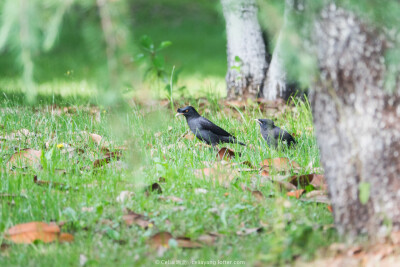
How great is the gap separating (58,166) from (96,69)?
1.87m

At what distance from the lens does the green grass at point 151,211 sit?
90.1 inches

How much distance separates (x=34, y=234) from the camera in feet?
8.16

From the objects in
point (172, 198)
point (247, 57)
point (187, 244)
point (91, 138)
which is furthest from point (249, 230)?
point (247, 57)

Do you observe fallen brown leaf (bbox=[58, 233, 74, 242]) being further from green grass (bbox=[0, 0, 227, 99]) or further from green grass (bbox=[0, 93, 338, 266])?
green grass (bbox=[0, 0, 227, 99])

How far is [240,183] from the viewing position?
3.18 m

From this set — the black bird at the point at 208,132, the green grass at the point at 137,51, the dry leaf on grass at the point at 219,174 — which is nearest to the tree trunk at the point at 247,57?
the green grass at the point at 137,51

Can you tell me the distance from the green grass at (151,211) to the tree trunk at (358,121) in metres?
0.23

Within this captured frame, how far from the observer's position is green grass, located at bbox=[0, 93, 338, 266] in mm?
2289

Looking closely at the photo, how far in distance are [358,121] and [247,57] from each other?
14.5ft

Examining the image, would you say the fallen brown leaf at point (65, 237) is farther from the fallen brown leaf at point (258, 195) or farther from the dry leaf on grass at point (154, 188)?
the fallen brown leaf at point (258, 195)

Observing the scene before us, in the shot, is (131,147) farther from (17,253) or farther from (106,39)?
(17,253)

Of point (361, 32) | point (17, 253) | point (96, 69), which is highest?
point (361, 32)

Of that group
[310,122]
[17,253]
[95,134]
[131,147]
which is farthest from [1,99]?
[131,147]

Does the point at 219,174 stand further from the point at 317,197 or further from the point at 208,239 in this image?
the point at 208,239
